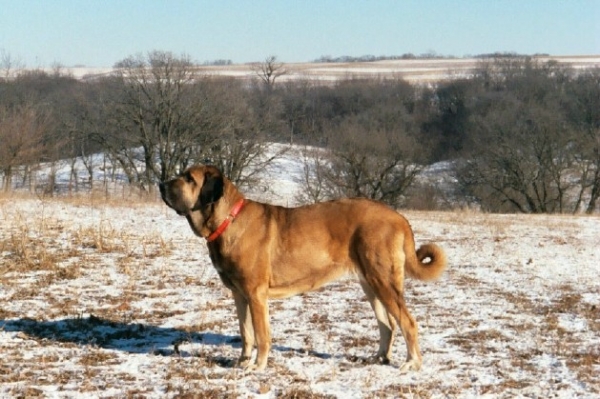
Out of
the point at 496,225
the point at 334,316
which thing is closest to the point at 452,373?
the point at 334,316

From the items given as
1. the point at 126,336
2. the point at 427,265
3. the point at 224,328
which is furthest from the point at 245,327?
the point at 427,265

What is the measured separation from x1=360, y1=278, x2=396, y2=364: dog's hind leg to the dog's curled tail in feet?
1.48

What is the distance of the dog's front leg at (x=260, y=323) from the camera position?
21.2 ft

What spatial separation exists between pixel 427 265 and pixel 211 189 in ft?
7.68

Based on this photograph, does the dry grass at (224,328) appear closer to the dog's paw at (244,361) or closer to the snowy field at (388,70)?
the dog's paw at (244,361)

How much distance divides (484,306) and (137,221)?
9.22 m

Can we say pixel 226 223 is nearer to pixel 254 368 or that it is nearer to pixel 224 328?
pixel 254 368

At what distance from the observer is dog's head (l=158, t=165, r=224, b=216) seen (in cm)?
655

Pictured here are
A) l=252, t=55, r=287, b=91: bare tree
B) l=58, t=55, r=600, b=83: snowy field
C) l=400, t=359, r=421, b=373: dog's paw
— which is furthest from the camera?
l=58, t=55, r=600, b=83: snowy field

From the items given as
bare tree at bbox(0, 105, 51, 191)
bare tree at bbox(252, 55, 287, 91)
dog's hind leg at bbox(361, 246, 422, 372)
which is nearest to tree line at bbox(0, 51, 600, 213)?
bare tree at bbox(0, 105, 51, 191)

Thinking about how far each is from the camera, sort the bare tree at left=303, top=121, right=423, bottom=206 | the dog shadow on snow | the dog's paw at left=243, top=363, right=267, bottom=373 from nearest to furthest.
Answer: the dog's paw at left=243, top=363, right=267, bottom=373, the dog shadow on snow, the bare tree at left=303, top=121, right=423, bottom=206

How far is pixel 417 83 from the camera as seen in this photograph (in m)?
119

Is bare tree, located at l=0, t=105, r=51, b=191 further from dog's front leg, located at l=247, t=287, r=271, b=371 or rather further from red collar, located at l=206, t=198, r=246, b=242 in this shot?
dog's front leg, located at l=247, t=287, r=271, b=371

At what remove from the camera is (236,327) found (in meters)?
8.06
